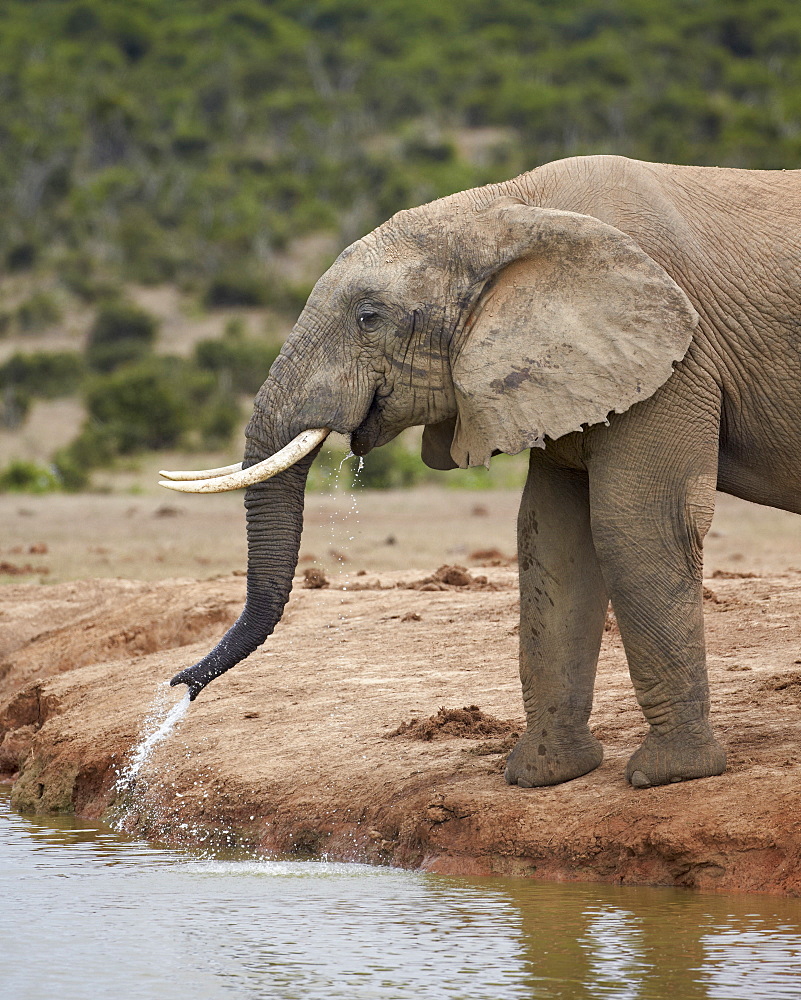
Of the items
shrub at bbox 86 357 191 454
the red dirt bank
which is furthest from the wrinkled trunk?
shrub at bbox 86 357 191 454

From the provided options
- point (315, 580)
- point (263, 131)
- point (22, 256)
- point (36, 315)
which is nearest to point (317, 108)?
Answer: point (263, 131)

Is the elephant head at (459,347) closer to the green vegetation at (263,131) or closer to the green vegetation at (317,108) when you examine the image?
the green vegetation at (263,131)

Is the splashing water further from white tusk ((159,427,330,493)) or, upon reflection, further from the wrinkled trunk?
white tusk ((159,427,330,493))

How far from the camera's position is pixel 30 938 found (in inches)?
199

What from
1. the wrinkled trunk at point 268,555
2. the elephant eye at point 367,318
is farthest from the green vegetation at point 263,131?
the elephant eye at point 367,318

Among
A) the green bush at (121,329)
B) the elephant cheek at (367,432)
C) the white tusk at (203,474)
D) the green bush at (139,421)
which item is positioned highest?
the green bush at (121,329)

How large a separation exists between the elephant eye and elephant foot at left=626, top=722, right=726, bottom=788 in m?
1.76

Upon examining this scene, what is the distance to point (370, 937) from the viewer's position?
4.96 meters

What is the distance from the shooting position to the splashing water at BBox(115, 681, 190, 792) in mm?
7191

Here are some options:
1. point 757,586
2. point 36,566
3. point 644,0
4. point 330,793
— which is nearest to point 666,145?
point 644,0

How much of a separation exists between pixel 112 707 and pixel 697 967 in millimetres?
4154

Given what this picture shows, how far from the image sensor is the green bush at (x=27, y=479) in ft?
65.7

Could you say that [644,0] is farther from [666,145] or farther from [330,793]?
[330,793]

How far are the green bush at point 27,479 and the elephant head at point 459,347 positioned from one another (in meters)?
14.7
